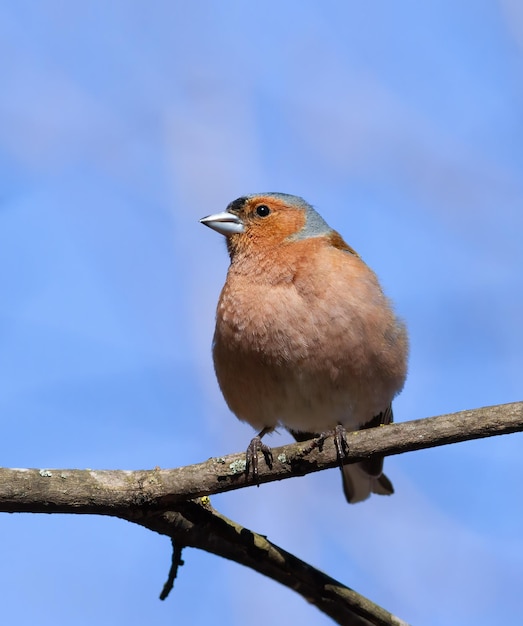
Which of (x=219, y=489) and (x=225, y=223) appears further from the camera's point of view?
(x=225, y=223)

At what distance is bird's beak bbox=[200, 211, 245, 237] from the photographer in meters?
6.57

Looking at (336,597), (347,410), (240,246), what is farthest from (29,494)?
(240,246)

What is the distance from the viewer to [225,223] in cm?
661

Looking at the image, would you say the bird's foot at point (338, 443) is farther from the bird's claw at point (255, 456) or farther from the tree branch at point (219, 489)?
the bird's claw at point (255, 456)

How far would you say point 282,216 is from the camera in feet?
21.9

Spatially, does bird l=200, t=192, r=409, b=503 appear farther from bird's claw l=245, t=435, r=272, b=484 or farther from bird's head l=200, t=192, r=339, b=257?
bird's claw l=245, t=435, r=272, b=484

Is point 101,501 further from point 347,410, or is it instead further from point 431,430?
point 347,410

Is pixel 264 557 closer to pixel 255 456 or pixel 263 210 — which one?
pixel 255 456

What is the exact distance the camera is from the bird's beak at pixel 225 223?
657 cm

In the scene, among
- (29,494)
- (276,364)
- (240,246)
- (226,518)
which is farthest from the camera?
(240,246)

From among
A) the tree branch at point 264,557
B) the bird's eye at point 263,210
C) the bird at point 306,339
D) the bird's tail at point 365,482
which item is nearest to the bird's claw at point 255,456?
the tree branch at point 264,557

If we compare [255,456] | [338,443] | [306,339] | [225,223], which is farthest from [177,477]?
[225,223]

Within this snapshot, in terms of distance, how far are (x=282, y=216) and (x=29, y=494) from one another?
3538 mm

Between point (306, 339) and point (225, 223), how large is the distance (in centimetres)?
161
